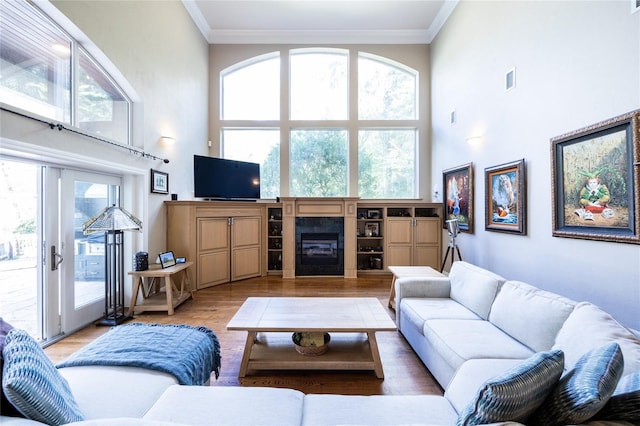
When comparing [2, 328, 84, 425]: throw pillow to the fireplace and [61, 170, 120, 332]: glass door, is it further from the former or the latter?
the fireplace

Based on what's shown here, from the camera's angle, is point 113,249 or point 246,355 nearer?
point 246,355

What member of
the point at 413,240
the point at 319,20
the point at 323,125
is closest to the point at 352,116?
the point at 323,125

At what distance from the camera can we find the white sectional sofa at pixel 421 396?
3.96 feet

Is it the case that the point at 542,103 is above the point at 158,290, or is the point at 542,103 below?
above

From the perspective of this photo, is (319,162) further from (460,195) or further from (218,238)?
(460,195)

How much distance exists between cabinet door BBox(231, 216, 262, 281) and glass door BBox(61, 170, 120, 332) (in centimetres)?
189

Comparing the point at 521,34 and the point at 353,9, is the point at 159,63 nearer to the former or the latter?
the point at 353,9

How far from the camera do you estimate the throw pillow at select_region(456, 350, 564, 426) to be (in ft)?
2.67

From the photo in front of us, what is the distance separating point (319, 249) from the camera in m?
5.38

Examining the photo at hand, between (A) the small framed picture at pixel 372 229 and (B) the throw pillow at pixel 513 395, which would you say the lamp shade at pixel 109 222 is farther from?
(A) the small framed picture at pixel 372 229

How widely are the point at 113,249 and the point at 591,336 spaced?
4166 mm

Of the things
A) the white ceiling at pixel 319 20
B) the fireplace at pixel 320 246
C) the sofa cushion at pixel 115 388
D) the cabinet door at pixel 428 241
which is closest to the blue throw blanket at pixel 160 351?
the sofa cushion at pixel 115 388

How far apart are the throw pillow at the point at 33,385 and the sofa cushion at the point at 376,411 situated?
911mm

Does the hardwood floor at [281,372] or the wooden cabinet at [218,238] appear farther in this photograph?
the wooden cabinet at [218,238]
